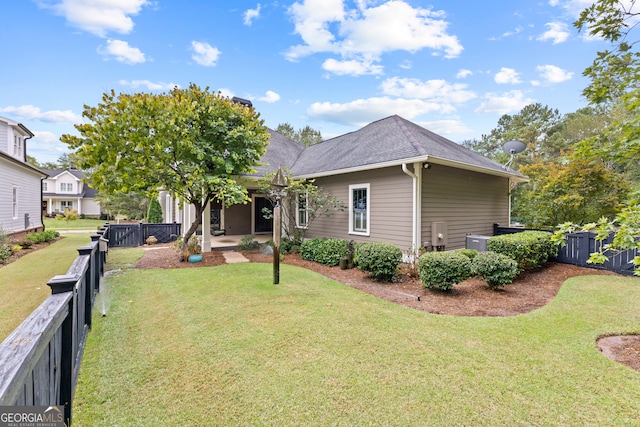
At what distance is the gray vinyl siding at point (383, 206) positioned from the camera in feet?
26.2

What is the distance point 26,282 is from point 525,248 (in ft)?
38.2

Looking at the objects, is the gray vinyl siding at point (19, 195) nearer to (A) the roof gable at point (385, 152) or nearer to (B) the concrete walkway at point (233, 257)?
(B) the concrete walkway at point (233, 257)

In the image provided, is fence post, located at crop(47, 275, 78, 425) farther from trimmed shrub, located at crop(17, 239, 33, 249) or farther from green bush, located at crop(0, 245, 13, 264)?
trimmed shrub, located at crop(17, 239, 33, 249)

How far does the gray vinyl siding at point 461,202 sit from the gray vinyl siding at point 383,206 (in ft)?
1.69

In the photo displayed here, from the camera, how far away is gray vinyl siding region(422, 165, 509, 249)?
8.11 meters

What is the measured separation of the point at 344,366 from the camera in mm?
→ 2922

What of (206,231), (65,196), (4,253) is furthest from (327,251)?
(65,196)

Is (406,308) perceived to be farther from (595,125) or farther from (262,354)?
(595,125)

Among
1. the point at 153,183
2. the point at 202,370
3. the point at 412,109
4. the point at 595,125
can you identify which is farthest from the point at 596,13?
the point at 595,125

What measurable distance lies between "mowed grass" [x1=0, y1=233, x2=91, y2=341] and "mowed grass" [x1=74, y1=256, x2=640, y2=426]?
120 centimetres

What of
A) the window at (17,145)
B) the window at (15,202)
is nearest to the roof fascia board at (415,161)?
the window at (15,202)

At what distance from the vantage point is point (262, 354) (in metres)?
3.14

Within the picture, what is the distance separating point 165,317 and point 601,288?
8.51 meters

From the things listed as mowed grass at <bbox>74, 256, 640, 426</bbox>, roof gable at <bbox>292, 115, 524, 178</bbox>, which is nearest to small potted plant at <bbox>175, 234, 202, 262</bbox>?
mowed grass at <bbox>74, 256, 640, 426</bbox>
